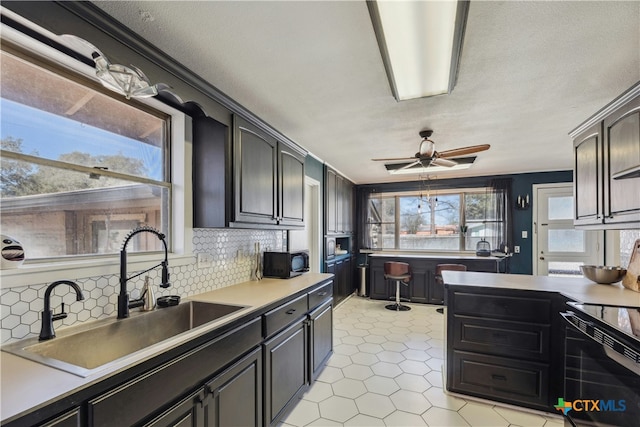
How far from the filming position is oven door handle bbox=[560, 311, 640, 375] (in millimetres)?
1204

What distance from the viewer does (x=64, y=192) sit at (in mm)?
1488

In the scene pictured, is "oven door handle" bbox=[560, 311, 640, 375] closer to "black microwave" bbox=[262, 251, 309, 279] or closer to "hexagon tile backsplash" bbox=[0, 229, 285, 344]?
"black microwave" bbox=[262, 251, 309, 279]

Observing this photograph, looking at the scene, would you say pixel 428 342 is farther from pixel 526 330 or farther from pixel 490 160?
pixel 490 160

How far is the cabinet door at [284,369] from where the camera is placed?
72.5 inches

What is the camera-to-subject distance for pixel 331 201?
4645 mm

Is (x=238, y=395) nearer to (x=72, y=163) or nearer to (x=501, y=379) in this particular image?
(x=72, y=163)

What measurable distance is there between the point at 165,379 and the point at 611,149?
3136 millimetres

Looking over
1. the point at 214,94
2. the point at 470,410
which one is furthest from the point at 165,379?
the point at 470,410

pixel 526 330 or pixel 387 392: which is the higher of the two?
pixel 526 330

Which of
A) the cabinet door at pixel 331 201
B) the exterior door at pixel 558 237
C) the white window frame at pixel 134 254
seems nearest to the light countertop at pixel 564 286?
the cabinet door at pixel 331 201

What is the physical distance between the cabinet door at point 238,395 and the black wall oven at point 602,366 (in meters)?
1.79

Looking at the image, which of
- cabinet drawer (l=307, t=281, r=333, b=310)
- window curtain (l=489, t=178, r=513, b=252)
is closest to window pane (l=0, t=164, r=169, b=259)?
cabinet drawer (l=307, t=281, r=333, b=310)

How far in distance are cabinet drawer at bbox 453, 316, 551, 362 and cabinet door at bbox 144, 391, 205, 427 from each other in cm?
198

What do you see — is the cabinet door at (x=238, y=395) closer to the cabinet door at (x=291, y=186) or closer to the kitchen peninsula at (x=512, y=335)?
the cabinet door at (x=291, y=186)
